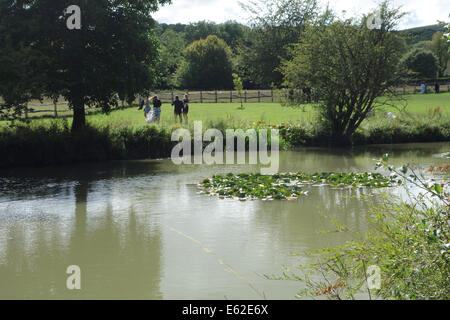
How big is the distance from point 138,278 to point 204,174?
982cm

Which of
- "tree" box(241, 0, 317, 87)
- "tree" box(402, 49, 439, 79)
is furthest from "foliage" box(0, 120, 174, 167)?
"tree" box(402, 49, 439, 79)

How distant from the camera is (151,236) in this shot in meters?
10.4

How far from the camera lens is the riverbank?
20562 millimetres

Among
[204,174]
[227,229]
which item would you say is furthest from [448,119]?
[227,229]

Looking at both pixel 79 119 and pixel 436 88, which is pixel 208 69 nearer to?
pixel 436 88

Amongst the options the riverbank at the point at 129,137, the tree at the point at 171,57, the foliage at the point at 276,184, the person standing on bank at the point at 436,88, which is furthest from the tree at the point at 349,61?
the tree at the point at 171,57

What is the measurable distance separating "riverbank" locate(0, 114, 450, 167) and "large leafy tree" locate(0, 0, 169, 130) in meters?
1.17

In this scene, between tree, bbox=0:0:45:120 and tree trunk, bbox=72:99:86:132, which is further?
tree trunk, bbox=72:99:86:132

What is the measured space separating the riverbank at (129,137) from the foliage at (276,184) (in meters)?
7.16

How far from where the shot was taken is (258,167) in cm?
1912

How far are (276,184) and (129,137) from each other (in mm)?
9388

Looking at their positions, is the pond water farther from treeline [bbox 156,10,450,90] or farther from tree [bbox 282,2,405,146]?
tree [bbox 282,2,405,146]

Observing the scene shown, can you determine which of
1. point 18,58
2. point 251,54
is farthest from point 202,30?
point 18,58
